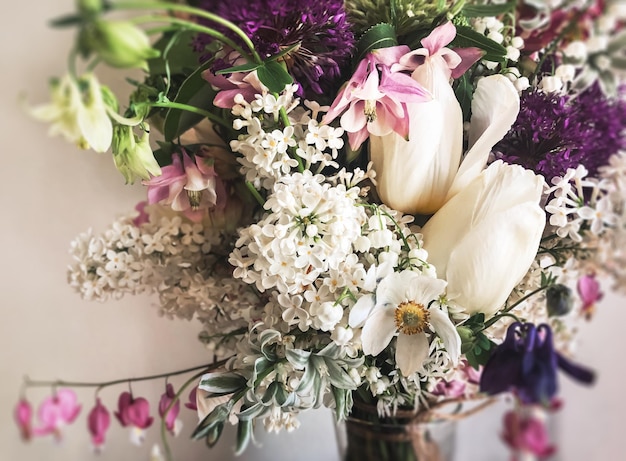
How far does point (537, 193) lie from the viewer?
0.50 metres

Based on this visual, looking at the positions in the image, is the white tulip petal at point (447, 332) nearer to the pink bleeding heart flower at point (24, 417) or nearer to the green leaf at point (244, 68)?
the green leaf at point (244, 68)

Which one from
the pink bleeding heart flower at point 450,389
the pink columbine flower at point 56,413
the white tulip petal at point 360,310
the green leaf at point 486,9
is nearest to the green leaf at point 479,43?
the green leaf at point 486,9

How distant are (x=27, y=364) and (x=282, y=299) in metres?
0.59

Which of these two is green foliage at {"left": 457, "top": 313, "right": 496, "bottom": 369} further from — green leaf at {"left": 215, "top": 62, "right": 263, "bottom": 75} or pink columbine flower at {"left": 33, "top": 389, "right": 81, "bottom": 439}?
pink columbine flower at {"left": 33, "top": 389, "right": 81, "bottom": 439}

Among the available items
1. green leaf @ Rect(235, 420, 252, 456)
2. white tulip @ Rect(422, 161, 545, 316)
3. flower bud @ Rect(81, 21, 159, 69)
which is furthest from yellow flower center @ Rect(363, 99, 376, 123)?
green leaf @ Rect(235, 420, 252, 456)

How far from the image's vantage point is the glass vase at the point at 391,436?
2.35 feet

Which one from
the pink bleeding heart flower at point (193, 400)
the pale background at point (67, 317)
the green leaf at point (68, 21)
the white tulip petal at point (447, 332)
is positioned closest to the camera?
the green leaf at point (68, 21)

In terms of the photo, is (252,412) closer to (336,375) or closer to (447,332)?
(336,375)

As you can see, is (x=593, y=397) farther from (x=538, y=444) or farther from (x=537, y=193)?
(x=537, y=193)

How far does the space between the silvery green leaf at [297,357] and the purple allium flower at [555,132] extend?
0.26 metres

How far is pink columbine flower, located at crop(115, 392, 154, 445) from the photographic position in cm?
68

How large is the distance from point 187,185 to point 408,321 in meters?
0.25


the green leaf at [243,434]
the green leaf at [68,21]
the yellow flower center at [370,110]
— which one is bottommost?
the green leaf at [243,434]

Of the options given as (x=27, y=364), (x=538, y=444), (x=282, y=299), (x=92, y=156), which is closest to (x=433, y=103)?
(x=282, y=299)
